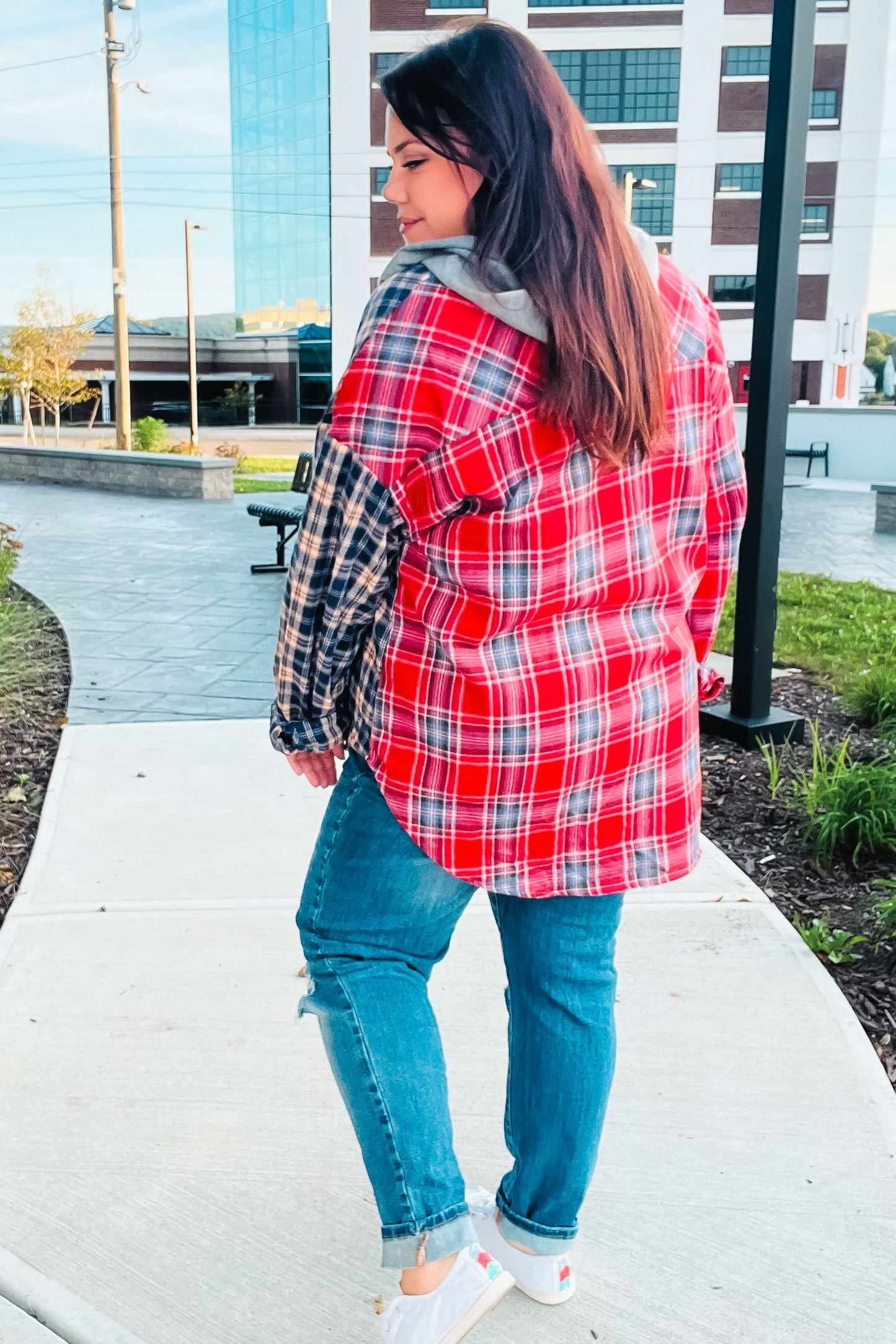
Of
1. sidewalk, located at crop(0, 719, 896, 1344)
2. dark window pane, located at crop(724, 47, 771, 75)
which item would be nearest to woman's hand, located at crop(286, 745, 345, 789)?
sidewalk, located at crop(0, 719, 896, 1344)

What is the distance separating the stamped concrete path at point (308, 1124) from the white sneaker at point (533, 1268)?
3 cm

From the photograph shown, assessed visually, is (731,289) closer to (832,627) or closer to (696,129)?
(696,129)

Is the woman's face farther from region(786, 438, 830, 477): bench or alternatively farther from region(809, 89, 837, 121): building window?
region(809, 89, 837, 121): building window

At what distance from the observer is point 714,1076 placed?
2408 millimetres

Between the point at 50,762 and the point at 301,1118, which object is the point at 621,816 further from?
the point at 50,762

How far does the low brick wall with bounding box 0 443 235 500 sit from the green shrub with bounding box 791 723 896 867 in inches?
459

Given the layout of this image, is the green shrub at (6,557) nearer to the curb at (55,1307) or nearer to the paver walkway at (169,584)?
the paver walkway at (169,584)

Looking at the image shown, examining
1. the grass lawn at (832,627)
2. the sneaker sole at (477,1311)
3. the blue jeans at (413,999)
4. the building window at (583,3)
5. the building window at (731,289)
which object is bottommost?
the grass lawn at (832,627)

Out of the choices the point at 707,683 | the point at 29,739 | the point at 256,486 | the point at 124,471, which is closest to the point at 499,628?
the point at 707,683

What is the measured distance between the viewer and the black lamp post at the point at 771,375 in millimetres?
4125

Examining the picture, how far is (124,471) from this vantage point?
15.4m

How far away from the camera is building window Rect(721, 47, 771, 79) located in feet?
135

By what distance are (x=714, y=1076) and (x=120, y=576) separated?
281 inches

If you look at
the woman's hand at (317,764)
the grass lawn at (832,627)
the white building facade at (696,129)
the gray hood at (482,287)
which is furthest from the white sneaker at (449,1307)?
the white building facade at (696,129)
